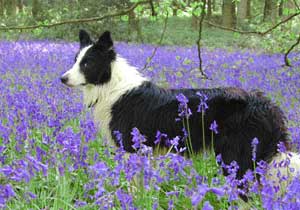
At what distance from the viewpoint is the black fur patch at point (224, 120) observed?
3705mm

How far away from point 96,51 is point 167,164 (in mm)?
1576

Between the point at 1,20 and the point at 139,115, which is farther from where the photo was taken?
the point at 1,20

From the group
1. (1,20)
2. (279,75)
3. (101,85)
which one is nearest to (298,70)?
(279,75)

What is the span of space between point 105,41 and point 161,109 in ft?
2.93

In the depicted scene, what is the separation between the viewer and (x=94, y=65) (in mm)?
4469

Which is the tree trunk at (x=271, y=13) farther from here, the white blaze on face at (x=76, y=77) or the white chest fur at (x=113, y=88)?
the white blaze on face at (x=76, y=77)

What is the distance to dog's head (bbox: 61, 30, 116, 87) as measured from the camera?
4465mm

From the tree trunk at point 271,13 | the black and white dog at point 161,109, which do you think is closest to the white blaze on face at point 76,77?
the black and white dog at point 161,109

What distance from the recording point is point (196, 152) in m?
4.05

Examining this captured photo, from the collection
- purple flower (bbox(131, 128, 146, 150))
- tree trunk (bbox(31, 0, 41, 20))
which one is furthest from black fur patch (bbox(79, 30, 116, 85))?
tree trunk (bbox(31, 0, 41, 20))

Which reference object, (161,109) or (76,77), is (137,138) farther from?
(76,77)

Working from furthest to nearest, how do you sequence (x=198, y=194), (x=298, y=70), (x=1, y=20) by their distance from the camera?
(x=1, y=20), (x=298, y=70), (x=198, y=194)

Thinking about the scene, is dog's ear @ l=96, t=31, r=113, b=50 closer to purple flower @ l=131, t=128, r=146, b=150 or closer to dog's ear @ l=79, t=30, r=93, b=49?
dog's ear @ l=79, t=30, r=93, b=49

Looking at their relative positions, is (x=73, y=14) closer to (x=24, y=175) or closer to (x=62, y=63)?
(x=62, y=63)
